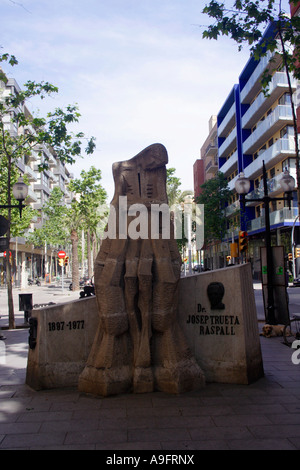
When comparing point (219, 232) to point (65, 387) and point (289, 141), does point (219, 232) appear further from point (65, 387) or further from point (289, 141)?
point (65, 387)

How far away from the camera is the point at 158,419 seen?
4.94 metres

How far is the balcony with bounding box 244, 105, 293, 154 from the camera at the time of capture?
1294 inches

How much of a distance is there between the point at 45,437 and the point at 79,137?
1134 centimetres

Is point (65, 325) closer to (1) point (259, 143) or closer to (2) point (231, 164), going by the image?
(1) point (259, 143)

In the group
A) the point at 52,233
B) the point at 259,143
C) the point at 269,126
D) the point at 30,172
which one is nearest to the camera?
the point at 269,126

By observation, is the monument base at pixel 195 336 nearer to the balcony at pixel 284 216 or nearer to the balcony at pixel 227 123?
the balcony at pixel 284 216

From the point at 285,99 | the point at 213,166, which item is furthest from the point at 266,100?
the point at 213,166

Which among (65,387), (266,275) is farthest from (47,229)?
(65,387)

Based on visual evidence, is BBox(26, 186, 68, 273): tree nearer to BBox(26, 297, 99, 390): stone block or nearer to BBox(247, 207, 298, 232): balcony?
BBox(247, 207, 298, 232): balcony

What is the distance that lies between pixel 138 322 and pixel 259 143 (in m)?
36.3

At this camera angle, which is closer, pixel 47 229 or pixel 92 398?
pixel 92 398

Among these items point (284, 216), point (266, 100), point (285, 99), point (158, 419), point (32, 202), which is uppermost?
point (266, 100)

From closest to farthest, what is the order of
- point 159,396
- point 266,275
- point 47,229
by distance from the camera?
1. point 159,396
2. point 266,275
3. point 47,229

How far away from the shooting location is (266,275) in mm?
12172
